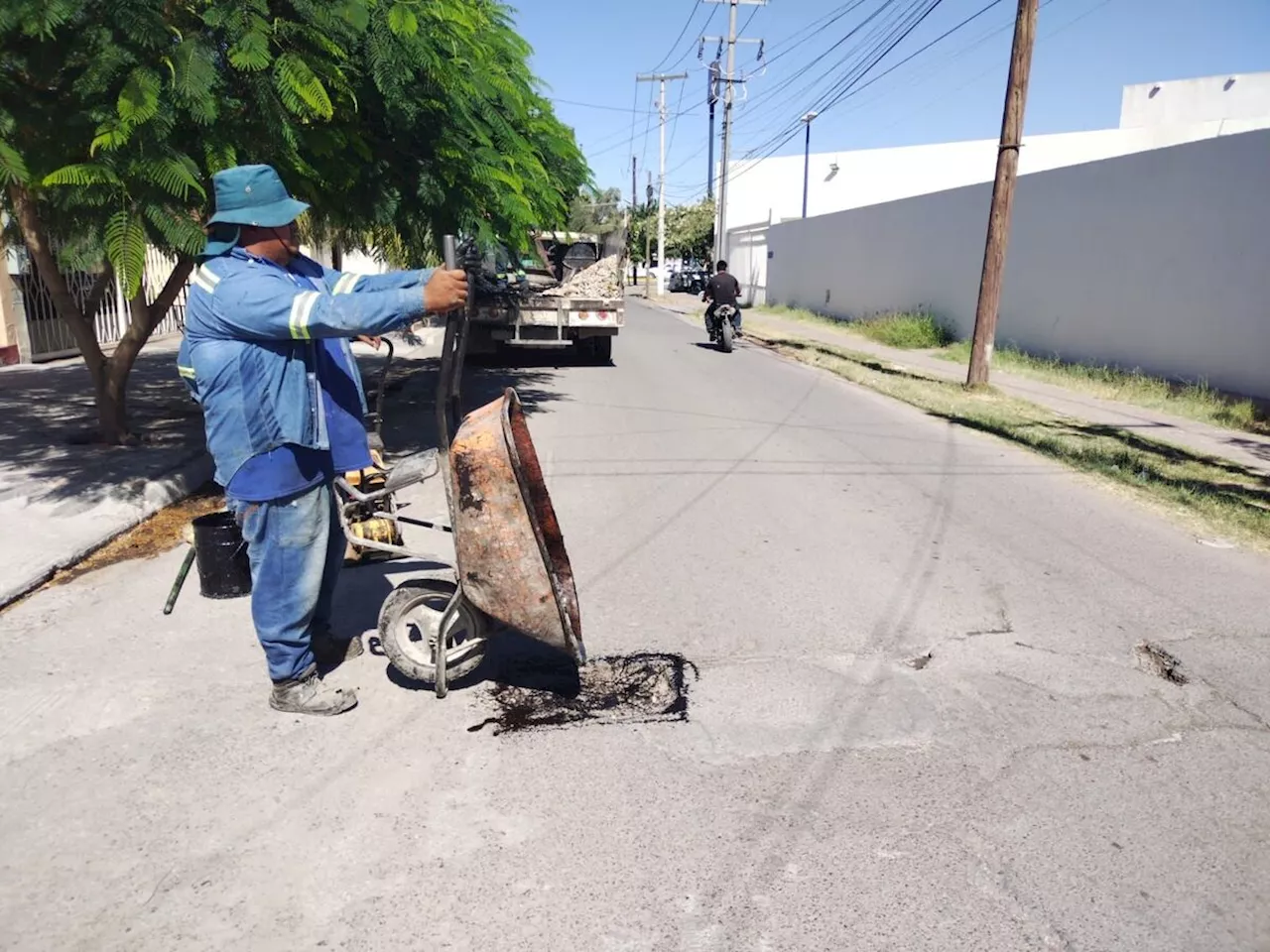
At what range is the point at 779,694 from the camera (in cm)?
389

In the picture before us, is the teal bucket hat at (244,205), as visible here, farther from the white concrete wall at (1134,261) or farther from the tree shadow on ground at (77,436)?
the white concrete wall at (1134,261)

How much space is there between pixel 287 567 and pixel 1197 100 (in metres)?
47.8

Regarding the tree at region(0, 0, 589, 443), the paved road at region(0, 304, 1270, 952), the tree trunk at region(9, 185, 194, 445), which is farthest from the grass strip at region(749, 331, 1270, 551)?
the tree trunk at region(9, 185, 194, 445)

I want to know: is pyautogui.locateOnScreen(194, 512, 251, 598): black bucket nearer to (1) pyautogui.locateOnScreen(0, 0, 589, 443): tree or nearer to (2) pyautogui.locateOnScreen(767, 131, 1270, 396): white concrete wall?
(1) pyautogui.locateOnScreen(0, 0, 589, 443): tree

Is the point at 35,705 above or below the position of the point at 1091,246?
below

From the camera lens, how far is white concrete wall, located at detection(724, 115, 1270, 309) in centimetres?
3766

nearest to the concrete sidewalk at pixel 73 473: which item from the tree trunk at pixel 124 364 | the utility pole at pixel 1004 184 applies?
the tree trunk at pixel 124 364

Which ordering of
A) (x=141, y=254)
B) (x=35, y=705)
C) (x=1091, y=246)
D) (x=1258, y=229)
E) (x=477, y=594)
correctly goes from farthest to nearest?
(x=1091, y=246), (x=1258, y=229), (x=141, y=254), (x=35, y=705), (x=477, y=594)

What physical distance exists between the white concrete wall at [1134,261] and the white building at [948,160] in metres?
9.04

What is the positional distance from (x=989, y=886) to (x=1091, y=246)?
1451cm

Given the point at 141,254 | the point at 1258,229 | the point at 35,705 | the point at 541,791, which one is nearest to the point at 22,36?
the point at 141,254

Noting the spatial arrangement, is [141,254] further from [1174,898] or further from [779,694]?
[1174,898]

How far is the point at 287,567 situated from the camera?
11.7ft

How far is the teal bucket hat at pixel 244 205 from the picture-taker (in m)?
3.35
